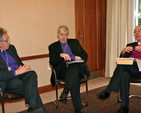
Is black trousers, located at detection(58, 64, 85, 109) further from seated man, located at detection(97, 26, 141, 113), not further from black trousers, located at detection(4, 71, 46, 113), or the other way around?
black trousers, located at detection(4, 71, 46, 113)

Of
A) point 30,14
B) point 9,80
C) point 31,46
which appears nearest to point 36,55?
point 31,46

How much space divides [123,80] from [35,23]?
2096mm

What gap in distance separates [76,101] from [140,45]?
5.15 feet

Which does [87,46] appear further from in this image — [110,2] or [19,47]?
[19,47]

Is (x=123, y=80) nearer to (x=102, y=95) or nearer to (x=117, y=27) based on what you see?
(x=102, y=95)

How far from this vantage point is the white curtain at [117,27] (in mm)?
5035

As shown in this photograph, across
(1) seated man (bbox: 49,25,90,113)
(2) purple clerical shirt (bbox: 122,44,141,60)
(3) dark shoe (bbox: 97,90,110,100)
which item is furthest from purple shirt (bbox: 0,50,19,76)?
(2) purple clerical shirt (bbox: 122,44,141,60)

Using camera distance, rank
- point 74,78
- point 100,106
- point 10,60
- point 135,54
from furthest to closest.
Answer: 1. point 135,54
2. point 100,106
3. point 74,78
4. point 10,60

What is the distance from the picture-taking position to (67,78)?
10.2 ft

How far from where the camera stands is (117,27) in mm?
5289

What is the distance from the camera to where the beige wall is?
3875mm

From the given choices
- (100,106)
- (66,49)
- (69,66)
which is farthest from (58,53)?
(100,106)

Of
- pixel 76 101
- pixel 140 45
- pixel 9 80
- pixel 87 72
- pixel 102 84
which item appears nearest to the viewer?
pixel 9 80

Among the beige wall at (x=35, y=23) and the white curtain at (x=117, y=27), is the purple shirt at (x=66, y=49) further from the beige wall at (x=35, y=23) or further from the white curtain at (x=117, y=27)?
the white curtain at (x=117, y=27)
